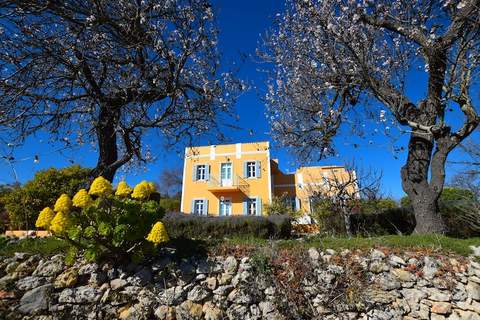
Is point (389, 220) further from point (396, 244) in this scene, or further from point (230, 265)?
point (230, 265)

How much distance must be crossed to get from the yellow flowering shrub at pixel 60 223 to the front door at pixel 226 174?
1672 cm

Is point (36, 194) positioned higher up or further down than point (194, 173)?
further down

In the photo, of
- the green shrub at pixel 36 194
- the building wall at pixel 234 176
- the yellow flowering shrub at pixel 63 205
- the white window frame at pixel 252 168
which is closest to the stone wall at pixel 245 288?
the yellow flowering shrub at pixel 63 205

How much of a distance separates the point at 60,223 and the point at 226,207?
17031mm

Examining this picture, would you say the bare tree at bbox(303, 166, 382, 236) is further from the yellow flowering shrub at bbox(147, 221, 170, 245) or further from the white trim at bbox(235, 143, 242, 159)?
the white trim at bbox(235, 143, 242, 159)

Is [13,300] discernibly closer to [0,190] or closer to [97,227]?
[97,227]


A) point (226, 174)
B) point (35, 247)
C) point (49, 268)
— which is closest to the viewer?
point (49, 268)

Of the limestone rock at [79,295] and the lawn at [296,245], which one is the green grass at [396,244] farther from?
the limestone rock at [79,295]

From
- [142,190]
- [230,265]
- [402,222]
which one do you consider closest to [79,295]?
[142,190]

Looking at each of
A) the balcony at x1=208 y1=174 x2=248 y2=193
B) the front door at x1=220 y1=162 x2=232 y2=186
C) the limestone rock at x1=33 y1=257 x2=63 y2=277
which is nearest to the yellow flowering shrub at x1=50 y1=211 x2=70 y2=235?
the limestone rock at x1=33 y1=257 x2=63 y2=277

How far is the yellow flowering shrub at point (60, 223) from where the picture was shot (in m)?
3.42

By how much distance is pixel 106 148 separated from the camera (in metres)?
5.64

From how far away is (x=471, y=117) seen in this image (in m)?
5.65

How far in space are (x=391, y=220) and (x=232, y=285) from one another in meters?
6.34
